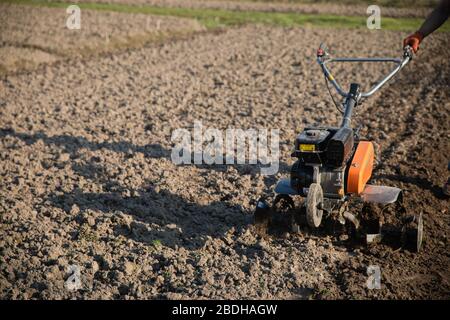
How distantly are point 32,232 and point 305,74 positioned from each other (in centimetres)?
810

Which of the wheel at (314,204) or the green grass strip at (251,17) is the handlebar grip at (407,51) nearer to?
the wheel at (314,204)

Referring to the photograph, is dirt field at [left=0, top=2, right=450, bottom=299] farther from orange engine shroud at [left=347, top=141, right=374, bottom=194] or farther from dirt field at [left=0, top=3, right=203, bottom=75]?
dirt field at [left=0, top=3, right=203, bottom=75]

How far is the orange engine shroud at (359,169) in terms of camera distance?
5.32 metres

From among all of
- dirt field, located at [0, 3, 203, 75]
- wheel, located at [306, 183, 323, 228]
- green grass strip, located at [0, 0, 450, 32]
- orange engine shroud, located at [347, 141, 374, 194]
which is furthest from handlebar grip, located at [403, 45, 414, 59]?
green grass strip, located at [0, 0, 450, 32]

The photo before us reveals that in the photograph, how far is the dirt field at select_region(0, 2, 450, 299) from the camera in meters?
5.10

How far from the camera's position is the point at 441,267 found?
5320mm

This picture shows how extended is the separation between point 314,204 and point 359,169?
0.69 metres

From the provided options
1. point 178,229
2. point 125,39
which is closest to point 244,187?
point 178,229

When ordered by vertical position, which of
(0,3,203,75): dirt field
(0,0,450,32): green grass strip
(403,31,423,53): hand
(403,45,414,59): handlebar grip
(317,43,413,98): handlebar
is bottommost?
(317,43,413,98): handlebar

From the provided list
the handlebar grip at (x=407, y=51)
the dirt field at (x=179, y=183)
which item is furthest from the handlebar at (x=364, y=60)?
the dirt field at (x=179, y=183)

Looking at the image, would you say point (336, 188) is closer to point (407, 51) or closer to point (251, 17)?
point (407, 51)

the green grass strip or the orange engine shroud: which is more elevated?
the green grass strip

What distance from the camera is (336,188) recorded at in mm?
5320

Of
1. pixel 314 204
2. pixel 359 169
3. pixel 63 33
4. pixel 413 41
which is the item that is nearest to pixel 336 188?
pixel 359 169
